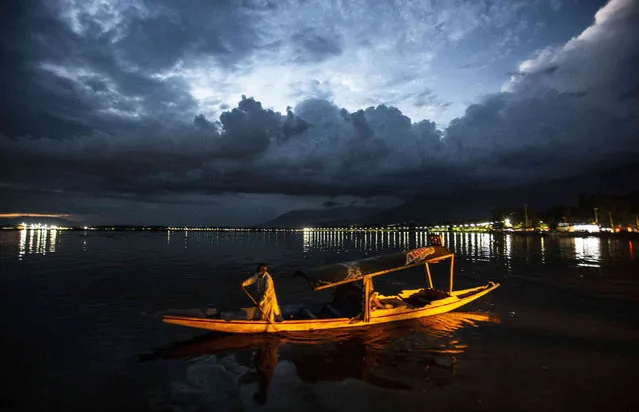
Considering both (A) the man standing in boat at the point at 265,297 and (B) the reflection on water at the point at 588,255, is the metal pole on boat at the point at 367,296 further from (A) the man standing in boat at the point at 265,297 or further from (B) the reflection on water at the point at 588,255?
(B) the reflection on water at the point at 588,255

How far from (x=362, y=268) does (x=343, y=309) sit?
78.6 inches

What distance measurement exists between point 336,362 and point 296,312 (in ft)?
14.6

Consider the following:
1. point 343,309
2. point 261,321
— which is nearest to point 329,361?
point 261,321

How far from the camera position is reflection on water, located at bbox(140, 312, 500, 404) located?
10984 mm

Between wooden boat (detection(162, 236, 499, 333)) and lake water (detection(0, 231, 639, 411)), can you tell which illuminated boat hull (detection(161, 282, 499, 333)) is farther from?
lake water (detection(0, 231, 639, 411))

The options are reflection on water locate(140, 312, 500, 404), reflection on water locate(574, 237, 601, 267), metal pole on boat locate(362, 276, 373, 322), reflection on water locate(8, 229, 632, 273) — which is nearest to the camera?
reflection on water locate(140, 312, 500, 404)

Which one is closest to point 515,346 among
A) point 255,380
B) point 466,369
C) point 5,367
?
point 466,369

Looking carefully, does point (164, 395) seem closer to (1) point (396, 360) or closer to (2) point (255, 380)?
(2) point (255, 380)

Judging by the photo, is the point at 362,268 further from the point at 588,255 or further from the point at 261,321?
the point at 588,255

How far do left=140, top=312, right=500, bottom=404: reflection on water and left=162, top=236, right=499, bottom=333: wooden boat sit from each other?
48 centimetres

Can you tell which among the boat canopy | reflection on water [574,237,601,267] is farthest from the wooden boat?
reflection on water [574,237,601,267]

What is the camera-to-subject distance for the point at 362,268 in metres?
15.8

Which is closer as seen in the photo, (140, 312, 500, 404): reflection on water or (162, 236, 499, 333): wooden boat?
(140, 312, 500, 404): reflection on water

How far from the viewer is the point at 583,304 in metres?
21.8
